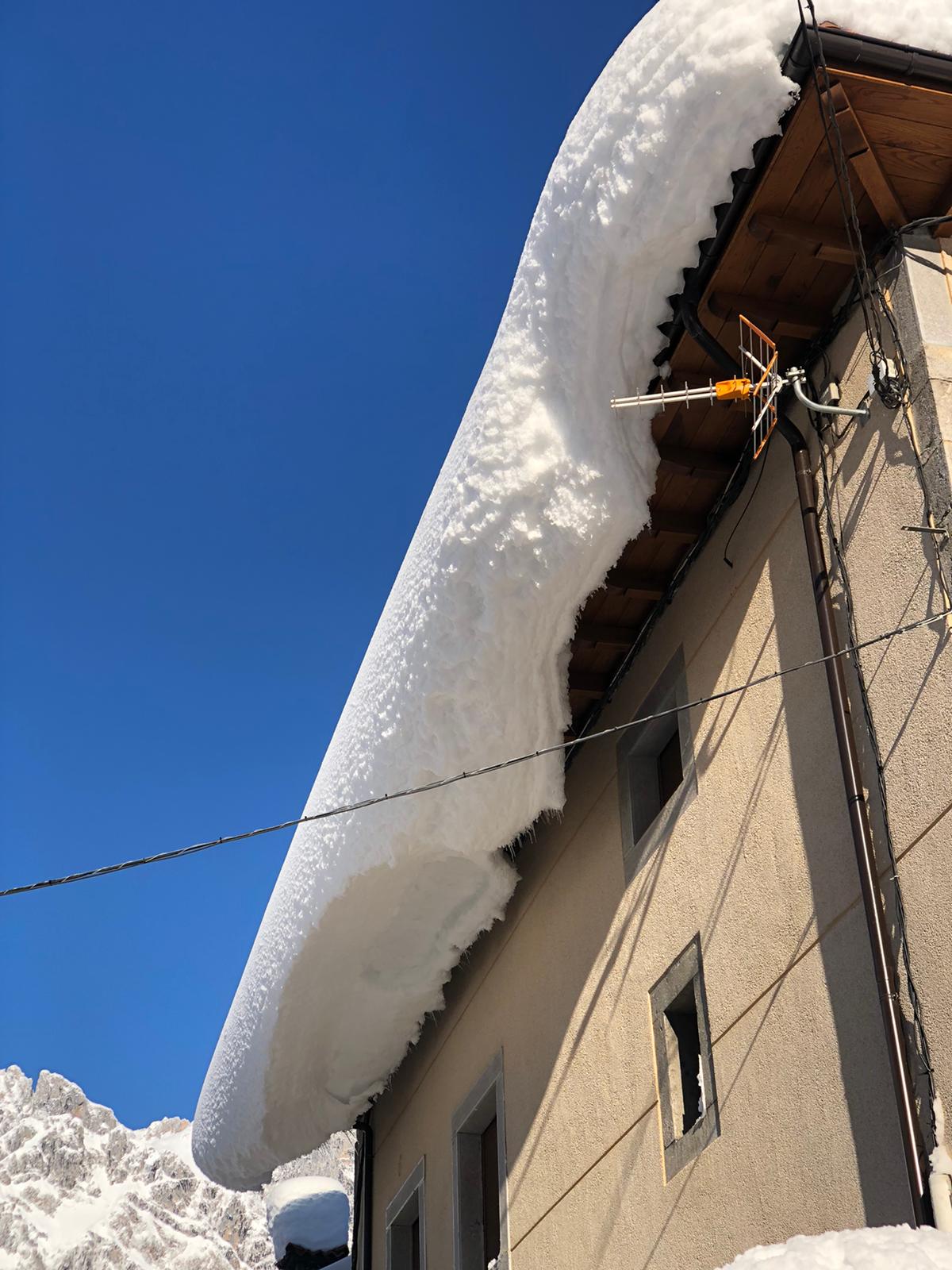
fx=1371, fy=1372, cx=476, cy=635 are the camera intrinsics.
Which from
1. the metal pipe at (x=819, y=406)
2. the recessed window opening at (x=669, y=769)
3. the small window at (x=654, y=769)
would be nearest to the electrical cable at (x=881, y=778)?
the metal pipe at (x=819, y=406)

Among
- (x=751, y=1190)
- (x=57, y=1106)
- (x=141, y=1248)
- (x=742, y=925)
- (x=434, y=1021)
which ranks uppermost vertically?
(x=57, y=1106)

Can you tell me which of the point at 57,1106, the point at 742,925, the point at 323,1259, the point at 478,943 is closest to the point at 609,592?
the point at 742,925

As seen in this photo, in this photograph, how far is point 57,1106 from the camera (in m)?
131

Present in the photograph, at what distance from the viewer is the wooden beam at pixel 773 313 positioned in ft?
17.9

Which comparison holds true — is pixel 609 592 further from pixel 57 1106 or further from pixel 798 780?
pixel 57 1106

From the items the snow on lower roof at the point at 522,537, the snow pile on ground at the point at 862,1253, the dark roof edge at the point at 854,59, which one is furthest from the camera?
the snow on lower roof at the point at 522,537

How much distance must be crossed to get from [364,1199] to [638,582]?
687 centimetres

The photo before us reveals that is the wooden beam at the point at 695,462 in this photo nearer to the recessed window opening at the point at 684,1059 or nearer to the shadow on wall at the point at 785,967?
the shadow on wall at the point at 785,967

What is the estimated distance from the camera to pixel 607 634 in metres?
7.04

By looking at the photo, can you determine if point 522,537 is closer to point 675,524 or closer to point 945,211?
point 675,524

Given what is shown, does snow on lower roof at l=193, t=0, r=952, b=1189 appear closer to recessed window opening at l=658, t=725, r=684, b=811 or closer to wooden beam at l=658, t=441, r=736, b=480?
wooden beam at l=658, t=441, r=736, b=480

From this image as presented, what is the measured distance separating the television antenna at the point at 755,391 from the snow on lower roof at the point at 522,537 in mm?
299

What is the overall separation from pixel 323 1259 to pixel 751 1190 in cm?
1277

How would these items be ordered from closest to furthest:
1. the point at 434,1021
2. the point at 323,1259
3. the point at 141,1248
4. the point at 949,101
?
1. the point at 949,101
2. the point at 434,1021
3. the point at 323,1259
4. the point at 141,1248
